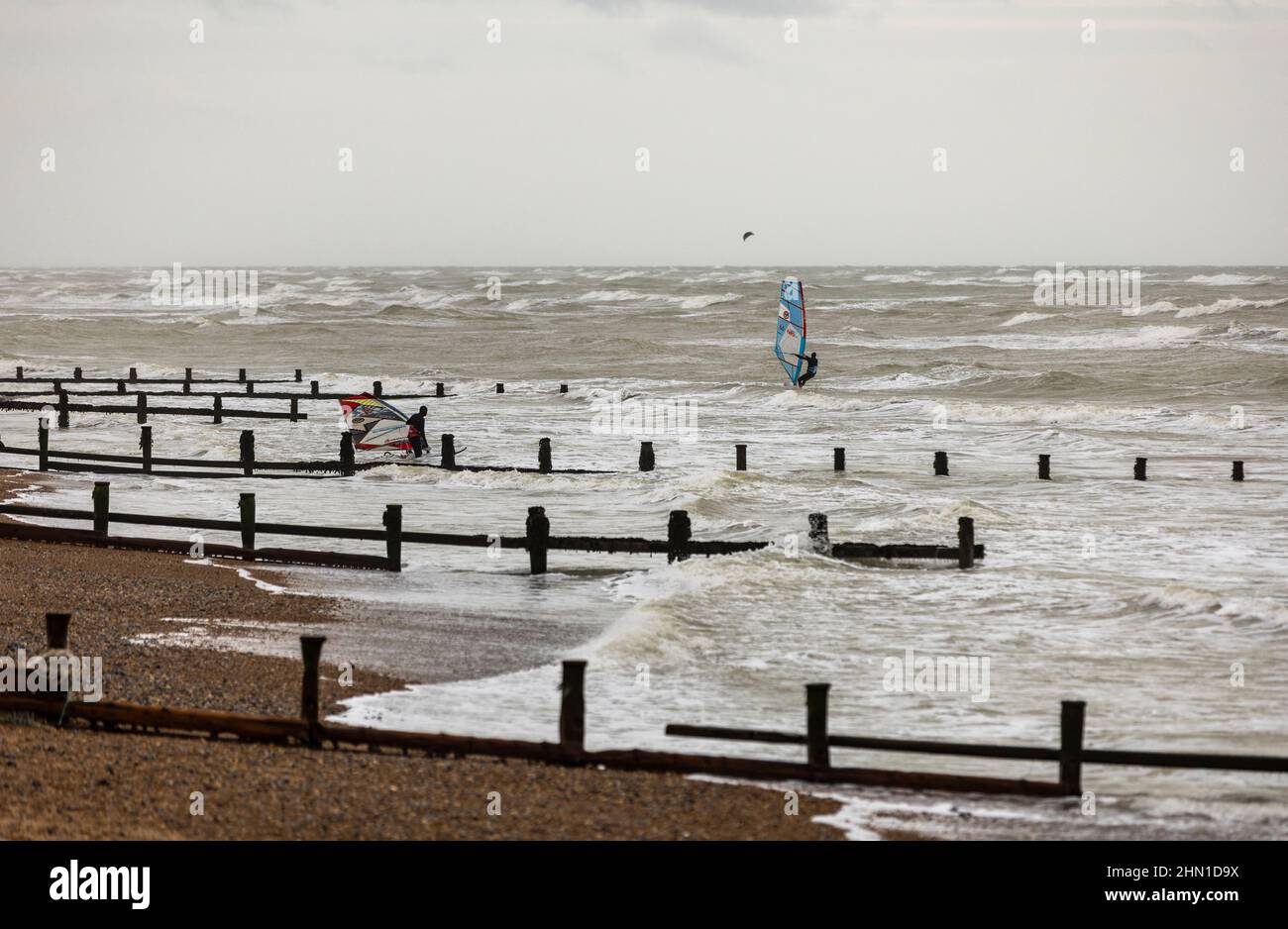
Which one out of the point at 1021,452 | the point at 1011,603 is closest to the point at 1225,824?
the point at 1011,603

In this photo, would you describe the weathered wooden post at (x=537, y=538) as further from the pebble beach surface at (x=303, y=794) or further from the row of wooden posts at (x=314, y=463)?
the row of wooden posts at (x=314, y=463)

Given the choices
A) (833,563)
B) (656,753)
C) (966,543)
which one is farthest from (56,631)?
(966,543)

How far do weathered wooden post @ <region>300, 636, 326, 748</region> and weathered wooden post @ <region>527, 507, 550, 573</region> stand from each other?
810cm

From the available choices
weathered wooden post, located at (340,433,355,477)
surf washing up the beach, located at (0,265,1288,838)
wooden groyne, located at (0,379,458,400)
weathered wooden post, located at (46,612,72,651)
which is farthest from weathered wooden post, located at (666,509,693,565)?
wooden groyne, located at (0,379,458,400)

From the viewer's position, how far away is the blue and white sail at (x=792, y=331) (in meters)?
51.3

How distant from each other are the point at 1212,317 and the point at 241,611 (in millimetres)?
81786

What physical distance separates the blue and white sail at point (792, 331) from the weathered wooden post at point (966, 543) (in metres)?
32.9

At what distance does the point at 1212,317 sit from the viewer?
87.0m

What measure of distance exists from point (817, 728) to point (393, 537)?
9597 mm

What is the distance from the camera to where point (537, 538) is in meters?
18.3

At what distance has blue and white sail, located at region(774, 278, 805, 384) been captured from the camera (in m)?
51.3

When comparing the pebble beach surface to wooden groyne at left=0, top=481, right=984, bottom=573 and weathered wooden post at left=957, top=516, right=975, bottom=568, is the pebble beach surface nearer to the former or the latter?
wooden groyne at left=0, top=481, right=984, bottom=573

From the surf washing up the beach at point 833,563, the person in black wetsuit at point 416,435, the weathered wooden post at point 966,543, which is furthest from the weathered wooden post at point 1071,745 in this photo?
the person in black wetsuit at point 416,435
